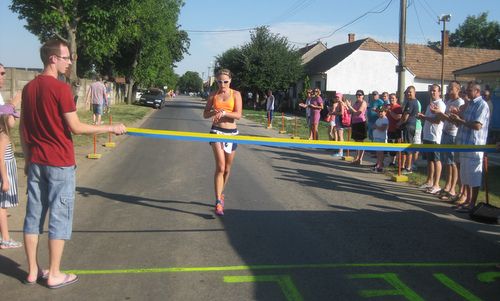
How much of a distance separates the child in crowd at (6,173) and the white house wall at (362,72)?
146ft

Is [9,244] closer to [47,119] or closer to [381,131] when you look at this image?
[47,119]

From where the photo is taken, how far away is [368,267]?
4.82 metres

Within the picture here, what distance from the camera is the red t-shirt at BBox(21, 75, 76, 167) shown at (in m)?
3.93

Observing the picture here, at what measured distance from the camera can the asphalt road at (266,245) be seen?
4.24 m

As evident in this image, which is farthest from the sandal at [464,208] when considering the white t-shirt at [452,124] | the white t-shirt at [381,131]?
the white t-shirt at [381,131]

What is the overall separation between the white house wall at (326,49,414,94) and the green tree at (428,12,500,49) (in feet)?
128

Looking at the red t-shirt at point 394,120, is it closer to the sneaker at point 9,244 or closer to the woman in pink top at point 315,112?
the woman in pink top at point 315,112

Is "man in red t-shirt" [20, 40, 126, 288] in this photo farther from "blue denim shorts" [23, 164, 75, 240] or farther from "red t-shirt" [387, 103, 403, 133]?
"red t-shirt" [387, 103, 403, 133]

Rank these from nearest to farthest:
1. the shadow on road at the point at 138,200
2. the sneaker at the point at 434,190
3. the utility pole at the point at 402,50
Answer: the shadow on road at the point at 138,200 < the sneaker at the point at 434,190 < the utility pole at the point at 402,50

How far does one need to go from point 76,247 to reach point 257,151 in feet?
31.1

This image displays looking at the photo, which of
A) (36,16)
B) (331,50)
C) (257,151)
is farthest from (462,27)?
(257,151)

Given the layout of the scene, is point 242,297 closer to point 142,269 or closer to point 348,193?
point 142,269

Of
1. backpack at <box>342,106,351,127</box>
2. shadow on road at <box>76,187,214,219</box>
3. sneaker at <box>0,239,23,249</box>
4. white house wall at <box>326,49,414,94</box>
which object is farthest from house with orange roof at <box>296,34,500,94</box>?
sneaker at <box>0,239,23,249</box>

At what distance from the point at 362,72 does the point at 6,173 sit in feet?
153
